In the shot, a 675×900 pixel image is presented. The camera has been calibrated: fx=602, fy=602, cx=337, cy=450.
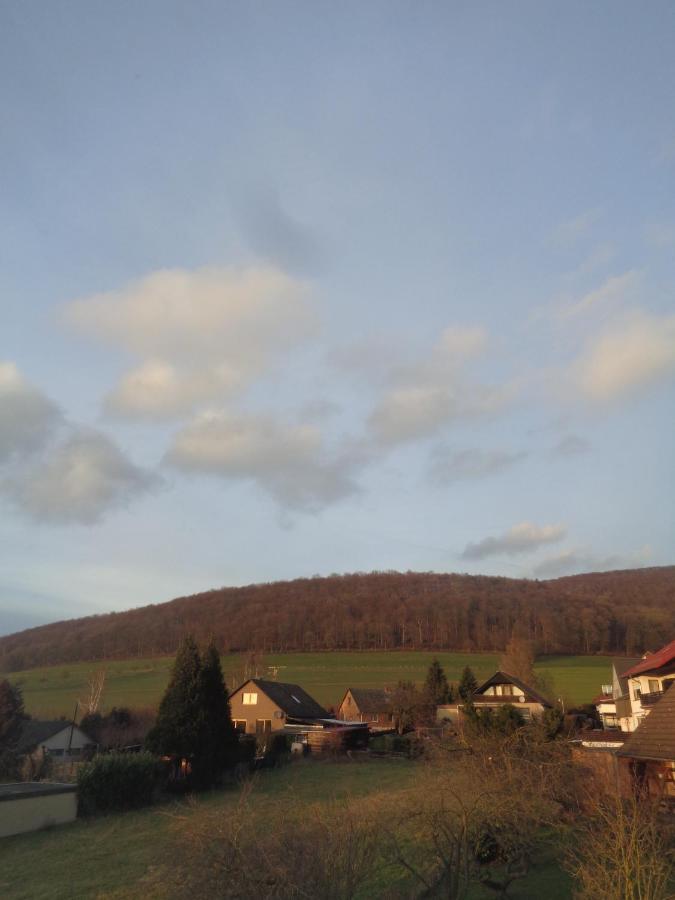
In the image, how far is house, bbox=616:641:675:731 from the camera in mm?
25055

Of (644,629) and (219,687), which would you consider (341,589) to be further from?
(219,687)

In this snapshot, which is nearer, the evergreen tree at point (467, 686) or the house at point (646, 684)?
the house at point (646, 684)

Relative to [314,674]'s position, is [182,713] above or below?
above

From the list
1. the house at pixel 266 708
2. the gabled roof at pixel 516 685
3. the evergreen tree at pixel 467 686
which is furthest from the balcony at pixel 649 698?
the house at pixel 266 708

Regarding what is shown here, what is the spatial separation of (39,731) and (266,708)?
17.0m

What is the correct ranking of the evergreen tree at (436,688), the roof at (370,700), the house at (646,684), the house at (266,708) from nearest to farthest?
the house at (646,684), the house at (266,708), the evergreen tree at (436,688), the roof at (370,700)

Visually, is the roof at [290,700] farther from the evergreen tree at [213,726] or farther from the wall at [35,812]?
the wall at [35,812]

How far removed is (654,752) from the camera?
12836mm

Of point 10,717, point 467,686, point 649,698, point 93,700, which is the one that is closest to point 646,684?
point 649,698

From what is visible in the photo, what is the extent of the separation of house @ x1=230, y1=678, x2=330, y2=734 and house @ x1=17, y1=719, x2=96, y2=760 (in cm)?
1151

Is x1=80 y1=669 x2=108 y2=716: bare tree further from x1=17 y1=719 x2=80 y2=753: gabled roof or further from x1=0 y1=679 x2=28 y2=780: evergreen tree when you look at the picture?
x1=0 y1=679 x2=28 y2=780: evergreen tree

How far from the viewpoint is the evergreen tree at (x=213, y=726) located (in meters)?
26.8

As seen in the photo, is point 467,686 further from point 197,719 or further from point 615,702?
point 197,719

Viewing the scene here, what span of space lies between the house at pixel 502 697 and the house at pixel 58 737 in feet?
92.7
